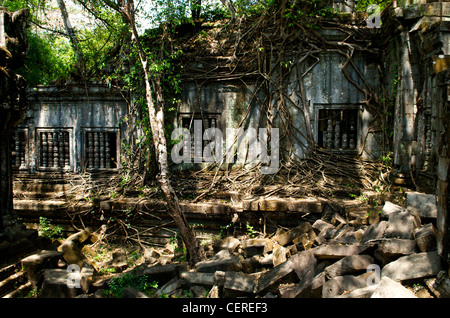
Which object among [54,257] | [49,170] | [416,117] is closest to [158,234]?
[54,257]

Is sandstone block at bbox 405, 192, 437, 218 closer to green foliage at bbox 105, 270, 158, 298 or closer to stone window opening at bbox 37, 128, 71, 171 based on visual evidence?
green foliage at bbox 105, 270, 158, 298

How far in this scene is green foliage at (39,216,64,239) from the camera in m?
6.07

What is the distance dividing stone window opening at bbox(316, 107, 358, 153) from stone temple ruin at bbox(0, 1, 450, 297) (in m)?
0.02

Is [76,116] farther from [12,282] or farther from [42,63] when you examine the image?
[12,282]

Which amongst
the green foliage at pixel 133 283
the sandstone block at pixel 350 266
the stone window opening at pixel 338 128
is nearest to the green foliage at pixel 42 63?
the green foliage at pixel 133 283

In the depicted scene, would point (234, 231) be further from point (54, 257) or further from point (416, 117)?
point (416, 117)

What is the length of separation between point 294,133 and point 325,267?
11.3ft

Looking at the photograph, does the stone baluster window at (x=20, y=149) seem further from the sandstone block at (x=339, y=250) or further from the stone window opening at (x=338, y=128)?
the sandstone block at (x=339, y=250)

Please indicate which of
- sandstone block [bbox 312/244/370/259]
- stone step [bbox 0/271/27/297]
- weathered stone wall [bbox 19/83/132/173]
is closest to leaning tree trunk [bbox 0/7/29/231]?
stone step [bbox 0/271/27/297]

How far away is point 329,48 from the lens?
19.9 feet

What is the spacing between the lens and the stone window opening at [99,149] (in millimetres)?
6816

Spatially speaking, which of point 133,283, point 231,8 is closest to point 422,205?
point 133,283

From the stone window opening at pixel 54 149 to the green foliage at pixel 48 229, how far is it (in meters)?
1.36

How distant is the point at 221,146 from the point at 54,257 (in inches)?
149
